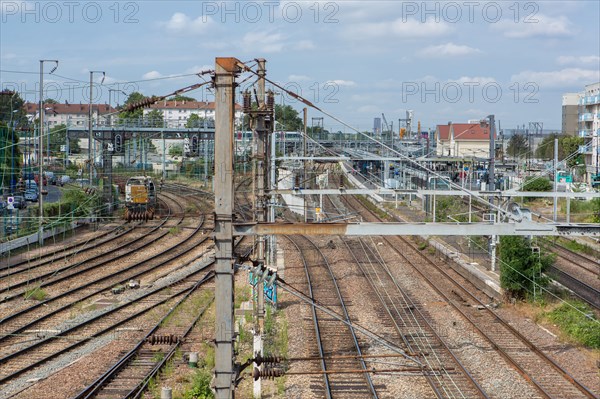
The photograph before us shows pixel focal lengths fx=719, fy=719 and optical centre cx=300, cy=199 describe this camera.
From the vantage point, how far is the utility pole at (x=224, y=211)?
600cm

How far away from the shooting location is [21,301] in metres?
15.8

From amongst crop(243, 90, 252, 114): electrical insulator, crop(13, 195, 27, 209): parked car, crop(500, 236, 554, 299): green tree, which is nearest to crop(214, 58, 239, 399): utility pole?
crop(243, 90, 252, 114): electrical insulator

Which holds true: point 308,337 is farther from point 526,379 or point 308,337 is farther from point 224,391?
point 224,391

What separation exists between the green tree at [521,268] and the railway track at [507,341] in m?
0.76

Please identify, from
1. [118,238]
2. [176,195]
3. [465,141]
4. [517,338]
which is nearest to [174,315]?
[517,338]

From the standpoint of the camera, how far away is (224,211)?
19.9 feet

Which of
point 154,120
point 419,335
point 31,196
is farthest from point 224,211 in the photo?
point 154,120

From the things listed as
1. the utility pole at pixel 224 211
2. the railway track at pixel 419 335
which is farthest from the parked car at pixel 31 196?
the utility pole at pixel 224 211

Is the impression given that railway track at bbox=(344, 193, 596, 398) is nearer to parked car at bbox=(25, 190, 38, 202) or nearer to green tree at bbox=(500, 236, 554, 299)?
green tree at bbox=(500, 236, 554, 299)

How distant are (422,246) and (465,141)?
45086 millimetres

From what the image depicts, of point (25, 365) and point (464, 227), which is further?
point (25, 365)

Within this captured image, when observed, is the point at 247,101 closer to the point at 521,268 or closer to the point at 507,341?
the point at 507,341

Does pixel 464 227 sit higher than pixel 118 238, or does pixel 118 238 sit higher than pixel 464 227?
pixel 464 227

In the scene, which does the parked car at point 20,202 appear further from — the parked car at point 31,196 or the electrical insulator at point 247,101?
the electrical insulator at point 247,101
